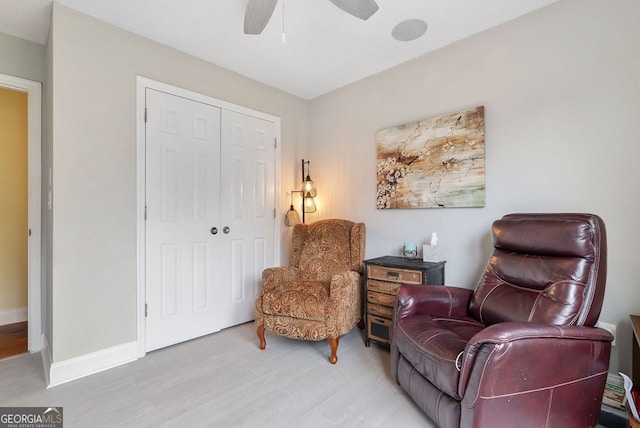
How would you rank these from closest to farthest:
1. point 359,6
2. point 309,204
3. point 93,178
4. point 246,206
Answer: point 359,6
point 93,178
point 246,206
point 309,204

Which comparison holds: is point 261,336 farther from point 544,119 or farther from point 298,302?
point 544,119

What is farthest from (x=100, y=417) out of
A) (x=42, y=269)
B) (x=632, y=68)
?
(x=632, y=68)

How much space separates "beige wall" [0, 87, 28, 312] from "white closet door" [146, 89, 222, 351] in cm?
193

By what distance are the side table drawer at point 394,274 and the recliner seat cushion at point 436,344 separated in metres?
0.38

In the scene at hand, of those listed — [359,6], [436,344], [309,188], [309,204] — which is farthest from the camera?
[309,204]

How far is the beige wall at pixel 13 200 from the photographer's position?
307cm

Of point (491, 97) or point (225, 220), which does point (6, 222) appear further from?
point (491, 97)

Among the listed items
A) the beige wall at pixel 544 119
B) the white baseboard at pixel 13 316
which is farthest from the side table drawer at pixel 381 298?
the white baseboard at pixel 13 316

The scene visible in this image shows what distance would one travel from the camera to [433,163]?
8.34 ft

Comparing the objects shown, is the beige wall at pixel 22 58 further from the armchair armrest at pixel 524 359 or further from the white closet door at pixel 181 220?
the armchair armrest at pixel 524 359

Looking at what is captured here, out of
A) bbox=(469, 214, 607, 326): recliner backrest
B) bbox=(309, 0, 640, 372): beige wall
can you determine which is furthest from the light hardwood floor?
bbox=(309, 0, 640, 372): beige wall

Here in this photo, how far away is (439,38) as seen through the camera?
2393 millimetres

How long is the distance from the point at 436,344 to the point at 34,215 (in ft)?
10.4

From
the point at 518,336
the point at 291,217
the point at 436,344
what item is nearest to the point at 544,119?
the point at 518,336
